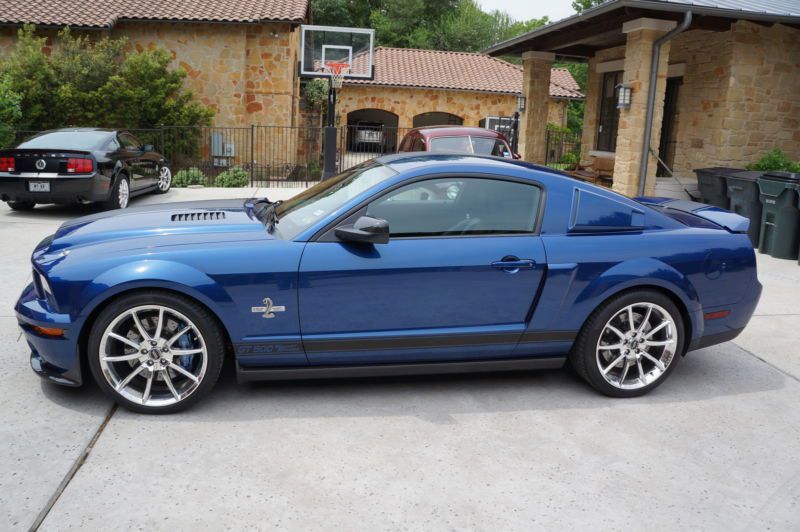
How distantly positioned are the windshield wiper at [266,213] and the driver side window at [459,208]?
0.70 m

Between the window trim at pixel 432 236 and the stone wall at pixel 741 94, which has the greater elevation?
the stone wall at pixel 741 94

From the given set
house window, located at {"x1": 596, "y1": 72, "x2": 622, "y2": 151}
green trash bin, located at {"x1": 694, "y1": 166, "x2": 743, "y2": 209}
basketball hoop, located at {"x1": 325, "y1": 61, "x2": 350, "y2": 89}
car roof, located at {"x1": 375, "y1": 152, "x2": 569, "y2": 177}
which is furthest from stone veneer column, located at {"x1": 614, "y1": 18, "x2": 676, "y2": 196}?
basketball hoop, located at {"x1": 325, "y1": 61, "x2": 350, "y2": 89}

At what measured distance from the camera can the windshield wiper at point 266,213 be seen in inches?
177

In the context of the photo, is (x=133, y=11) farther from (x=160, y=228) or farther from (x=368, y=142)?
(x=160, y=228)

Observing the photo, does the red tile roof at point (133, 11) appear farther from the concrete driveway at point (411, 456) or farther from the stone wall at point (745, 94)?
the concrete driveway at point (411, 456)

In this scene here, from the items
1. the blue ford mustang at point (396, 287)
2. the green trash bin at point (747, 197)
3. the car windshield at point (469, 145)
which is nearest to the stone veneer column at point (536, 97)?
the car windshield at point (469, 145)

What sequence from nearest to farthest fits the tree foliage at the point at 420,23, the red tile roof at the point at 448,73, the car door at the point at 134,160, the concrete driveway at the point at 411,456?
the concrete driveway at the point at 411,456 → the car door at the point at 134,160 → the red tile roof at the point at 448,73 → the tree foliage at the point at 420,23

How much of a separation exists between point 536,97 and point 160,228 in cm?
1494

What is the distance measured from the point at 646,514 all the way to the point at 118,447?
2653 mm

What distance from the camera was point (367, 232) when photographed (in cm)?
397

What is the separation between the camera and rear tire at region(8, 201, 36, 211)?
11469mm

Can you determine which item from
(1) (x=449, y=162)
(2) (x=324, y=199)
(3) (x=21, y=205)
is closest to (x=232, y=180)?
(3) (x=21, y=205)

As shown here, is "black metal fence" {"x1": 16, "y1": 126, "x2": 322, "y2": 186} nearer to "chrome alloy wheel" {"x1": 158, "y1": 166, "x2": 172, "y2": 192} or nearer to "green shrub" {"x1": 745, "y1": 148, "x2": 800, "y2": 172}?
"chrome alloy wheel" {"x1": 158, "y1": 166, "x2": 172, "y2": 192}

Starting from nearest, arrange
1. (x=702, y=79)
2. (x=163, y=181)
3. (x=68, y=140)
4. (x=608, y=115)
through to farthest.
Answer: (x=68, y=140)
(x=702, y=79)
(x=163, y=181)
(x=608, y=115)
